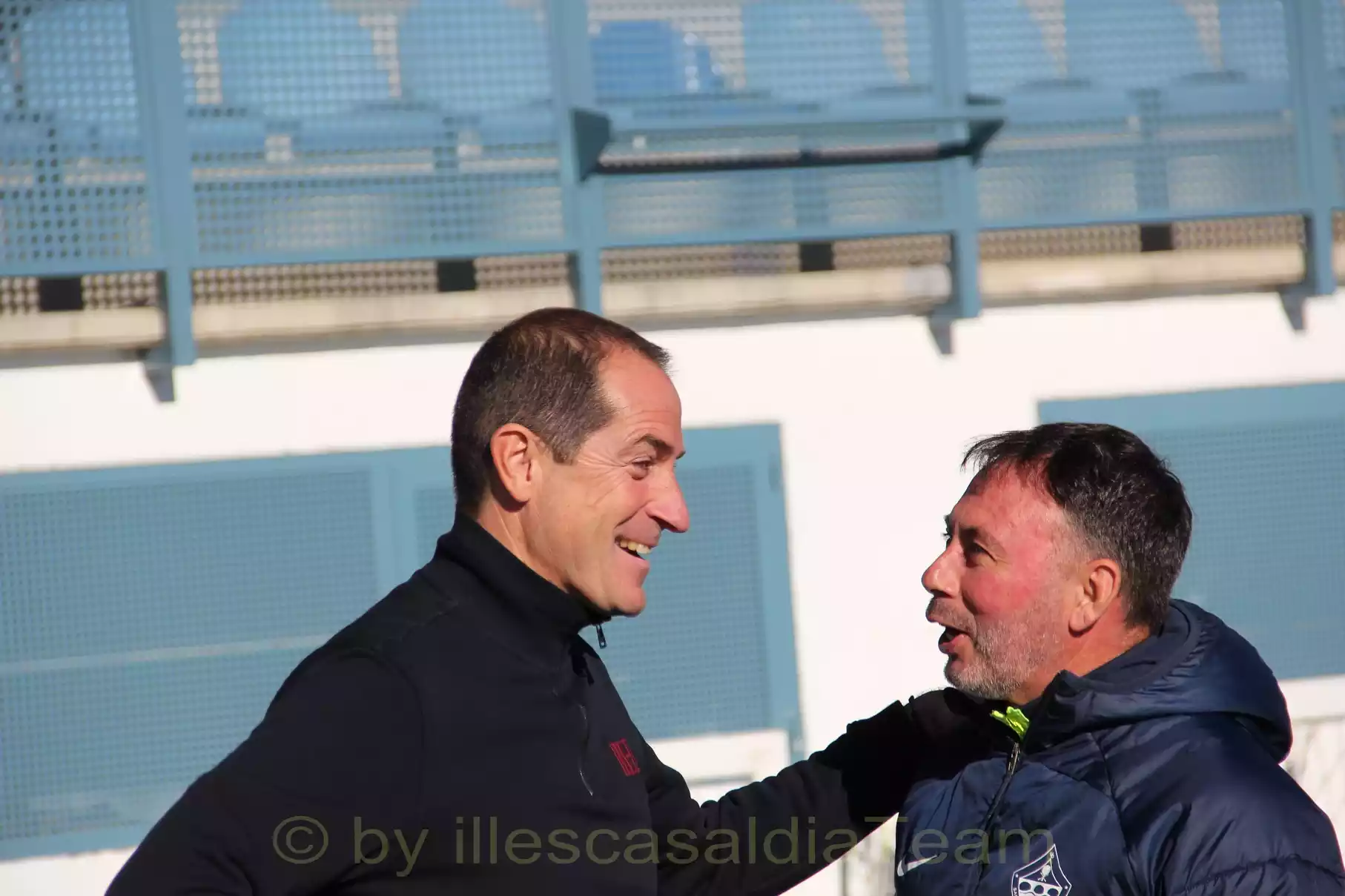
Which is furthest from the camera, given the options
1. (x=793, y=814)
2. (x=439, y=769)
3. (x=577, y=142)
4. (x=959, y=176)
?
(x=959, y=176)

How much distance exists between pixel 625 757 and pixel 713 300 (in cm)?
429

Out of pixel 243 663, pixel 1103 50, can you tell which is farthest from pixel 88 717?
pixel 1103 50

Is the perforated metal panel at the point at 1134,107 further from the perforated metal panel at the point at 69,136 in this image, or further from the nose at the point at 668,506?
the nose at the point at 668,506

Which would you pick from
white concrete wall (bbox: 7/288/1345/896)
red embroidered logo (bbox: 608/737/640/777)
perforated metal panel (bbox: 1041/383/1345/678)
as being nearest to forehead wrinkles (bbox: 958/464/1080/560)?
red embroidered logo (bbox: 608/737/640/777)

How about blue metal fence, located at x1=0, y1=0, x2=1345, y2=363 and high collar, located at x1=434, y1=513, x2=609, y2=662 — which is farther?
blue metal fence, located at x1=0, y1=0, x2=1345, y2=363

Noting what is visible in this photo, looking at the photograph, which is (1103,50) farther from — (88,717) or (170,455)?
(88,717)

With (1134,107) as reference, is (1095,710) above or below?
below

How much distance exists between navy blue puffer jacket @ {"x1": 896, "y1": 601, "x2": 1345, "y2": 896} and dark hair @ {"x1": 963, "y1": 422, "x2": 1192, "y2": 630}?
0.23 ft

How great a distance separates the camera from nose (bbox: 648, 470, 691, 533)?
233 cm

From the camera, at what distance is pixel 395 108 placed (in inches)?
242

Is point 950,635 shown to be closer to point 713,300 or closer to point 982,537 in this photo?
point 982,537

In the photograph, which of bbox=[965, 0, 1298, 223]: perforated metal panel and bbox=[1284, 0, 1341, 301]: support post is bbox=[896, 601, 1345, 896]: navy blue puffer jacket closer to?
bbox=[965, 0, 1298, 223]: perforated metal panel

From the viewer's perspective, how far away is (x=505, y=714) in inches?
81.9

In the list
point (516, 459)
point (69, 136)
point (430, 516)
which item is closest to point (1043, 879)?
point (516, 459)
